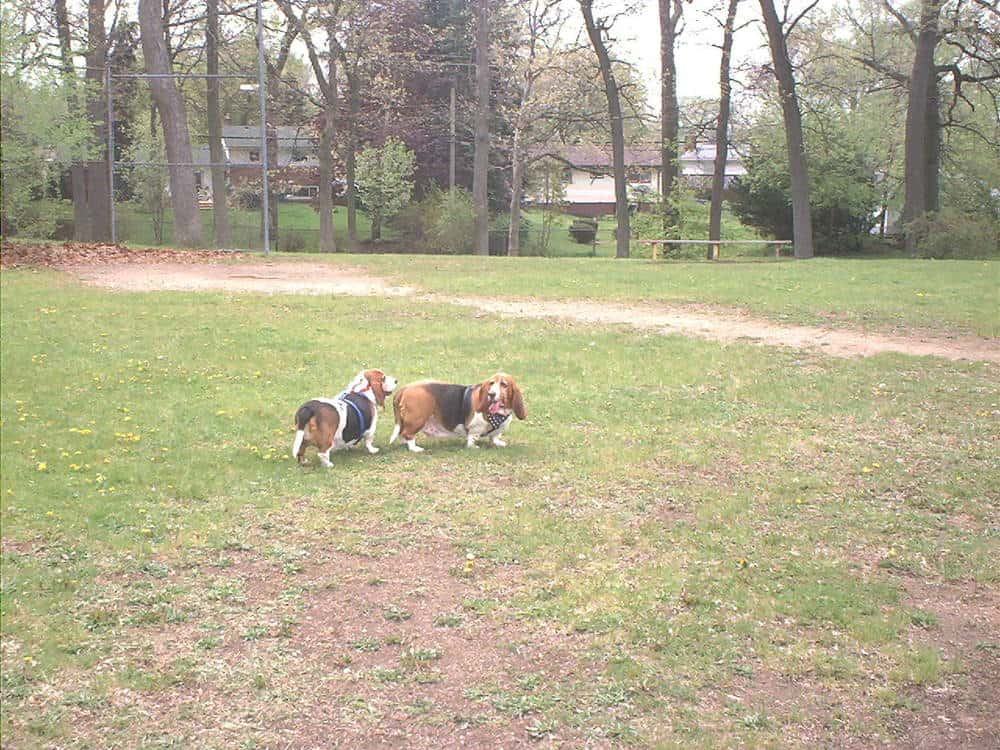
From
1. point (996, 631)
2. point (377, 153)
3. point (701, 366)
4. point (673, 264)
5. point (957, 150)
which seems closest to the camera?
point (996, 631)

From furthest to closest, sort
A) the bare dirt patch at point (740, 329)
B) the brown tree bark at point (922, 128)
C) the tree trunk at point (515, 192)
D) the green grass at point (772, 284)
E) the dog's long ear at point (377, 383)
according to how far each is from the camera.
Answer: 1. the tree trunk at point (515, 192)
2. the brown tree bark at point (922, 128)
3. the green grass at point (772, 284)
4. the bare dirt patch at point (740, 329)
5. the dog's long ear at point (377, 383)

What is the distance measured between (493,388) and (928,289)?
41.6ft

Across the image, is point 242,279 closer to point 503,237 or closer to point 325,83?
point 325,83

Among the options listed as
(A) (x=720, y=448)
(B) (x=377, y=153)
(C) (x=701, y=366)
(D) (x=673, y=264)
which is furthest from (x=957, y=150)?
(A) (x=720, y=448)

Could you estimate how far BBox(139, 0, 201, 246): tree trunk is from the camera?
26.5 metres

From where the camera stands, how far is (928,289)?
60.8 ft

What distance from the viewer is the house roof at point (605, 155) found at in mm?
47562

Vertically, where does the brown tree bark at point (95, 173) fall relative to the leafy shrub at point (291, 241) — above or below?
above

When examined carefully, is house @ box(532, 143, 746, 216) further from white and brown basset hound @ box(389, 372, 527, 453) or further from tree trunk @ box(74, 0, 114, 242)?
white and brown basset hound @ box(389, 372, 527, 453)

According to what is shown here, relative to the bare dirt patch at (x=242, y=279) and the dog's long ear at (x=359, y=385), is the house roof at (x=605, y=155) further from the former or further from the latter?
the dog's long ear at (x=359, y=385)

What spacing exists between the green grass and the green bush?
12.0ft

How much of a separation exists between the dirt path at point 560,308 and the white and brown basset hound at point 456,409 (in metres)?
5.91

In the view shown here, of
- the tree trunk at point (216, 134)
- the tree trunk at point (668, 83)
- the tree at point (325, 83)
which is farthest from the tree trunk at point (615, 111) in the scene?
→ the tree trunk at point (216, 134)

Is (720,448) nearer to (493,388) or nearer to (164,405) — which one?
(493,388)
